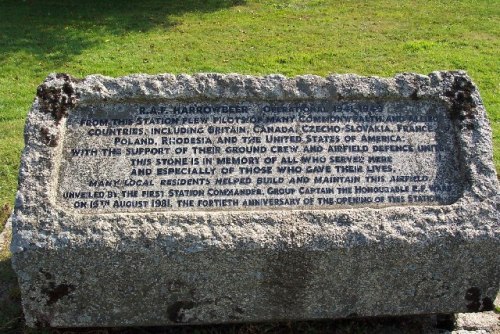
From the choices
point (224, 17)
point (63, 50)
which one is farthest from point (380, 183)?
point (224, 17)

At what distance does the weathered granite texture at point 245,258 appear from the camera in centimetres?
329

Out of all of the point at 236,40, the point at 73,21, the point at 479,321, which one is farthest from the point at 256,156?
the point at 73,21

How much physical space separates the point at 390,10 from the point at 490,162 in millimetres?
9775

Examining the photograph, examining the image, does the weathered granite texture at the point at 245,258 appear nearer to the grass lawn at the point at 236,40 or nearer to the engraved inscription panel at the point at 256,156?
the engraved inscription panel at the point at 256,156

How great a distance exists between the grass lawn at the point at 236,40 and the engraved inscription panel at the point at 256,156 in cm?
253

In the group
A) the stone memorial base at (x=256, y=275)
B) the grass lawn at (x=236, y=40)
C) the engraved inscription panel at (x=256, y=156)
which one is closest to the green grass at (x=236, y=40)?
the grass lawn at (x=236, y=40)

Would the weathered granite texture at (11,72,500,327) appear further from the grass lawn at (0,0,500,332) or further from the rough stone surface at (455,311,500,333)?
the grass lawn at (0,0,500,332)

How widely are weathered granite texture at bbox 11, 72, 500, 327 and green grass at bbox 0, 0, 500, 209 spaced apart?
8.53ft

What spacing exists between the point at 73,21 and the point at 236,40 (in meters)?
4.16

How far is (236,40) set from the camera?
10.6 meters

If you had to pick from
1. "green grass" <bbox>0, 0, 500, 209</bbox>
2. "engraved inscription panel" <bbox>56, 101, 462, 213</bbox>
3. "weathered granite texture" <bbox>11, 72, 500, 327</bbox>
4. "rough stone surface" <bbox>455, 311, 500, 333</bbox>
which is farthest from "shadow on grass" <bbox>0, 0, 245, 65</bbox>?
"rough stone surface" <bbox>455, 311, 500, 333</bbox>

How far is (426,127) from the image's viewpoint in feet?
12.2

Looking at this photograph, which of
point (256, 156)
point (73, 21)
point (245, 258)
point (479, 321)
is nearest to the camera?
point (245, 258)

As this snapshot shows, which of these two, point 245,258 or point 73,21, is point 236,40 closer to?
point 73,21
